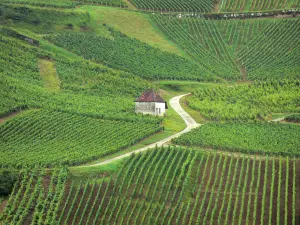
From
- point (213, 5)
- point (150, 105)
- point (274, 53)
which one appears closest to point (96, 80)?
point (150, 105)

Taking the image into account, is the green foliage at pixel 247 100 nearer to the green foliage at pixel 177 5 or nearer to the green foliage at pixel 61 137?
the green foliage at pixel 61 137

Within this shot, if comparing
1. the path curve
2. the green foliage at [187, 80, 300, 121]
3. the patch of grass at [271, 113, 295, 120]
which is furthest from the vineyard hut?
the patch of grass at [271, 113, 295, 120]

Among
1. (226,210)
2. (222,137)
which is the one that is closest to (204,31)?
(222,137)

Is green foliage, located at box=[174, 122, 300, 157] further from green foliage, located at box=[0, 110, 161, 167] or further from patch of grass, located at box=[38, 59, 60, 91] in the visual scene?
patch of grass, located at box=[38, 59, 60, 91]

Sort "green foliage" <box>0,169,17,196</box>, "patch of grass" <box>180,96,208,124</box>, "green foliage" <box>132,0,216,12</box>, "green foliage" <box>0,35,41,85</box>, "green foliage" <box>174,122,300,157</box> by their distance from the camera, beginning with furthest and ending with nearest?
"green foliage" <box>132,0,216,12</box> < "green foliage" <box>0,35,41,85</box> < "patch of grass" <box>180,96,208,124</box> < "green foliage" <box>174,122,300,157</box> < "green foliage" <box>0,169,17,196</box>

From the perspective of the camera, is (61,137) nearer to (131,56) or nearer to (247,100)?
(247,100)

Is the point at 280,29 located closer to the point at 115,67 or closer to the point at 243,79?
the point at 243,79
